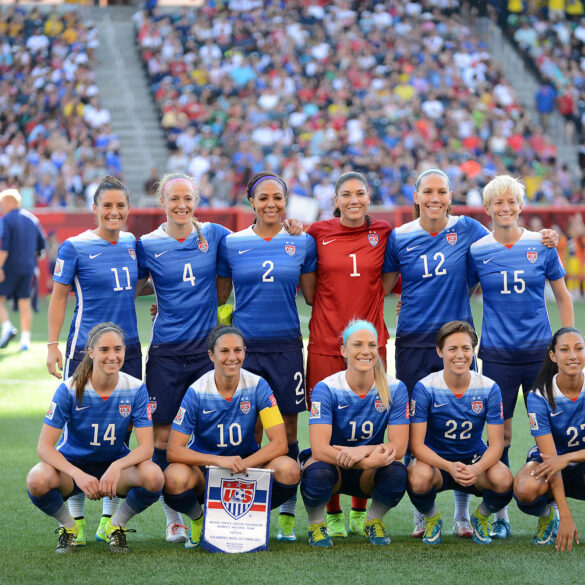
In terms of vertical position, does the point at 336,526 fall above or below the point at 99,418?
below

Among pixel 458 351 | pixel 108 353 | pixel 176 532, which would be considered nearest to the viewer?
pixel 108 353

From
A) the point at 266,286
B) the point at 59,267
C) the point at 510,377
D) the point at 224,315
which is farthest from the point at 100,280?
the point at 510,377

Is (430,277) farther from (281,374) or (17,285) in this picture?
(17,285)

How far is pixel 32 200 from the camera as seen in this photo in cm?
1891

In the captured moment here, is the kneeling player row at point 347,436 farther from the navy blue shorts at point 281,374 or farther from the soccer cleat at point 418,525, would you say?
the navy blue shorts at point 281,374

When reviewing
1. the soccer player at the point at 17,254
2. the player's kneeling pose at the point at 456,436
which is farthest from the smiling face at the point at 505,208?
the soccer player at the point at 17,254

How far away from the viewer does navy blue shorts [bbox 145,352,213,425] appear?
218 inches

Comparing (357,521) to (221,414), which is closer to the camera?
(221,414)

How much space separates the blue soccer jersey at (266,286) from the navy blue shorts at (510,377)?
1101mm

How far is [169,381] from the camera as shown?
556cm

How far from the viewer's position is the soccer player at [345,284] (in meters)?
5.60

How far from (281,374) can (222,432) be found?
0.52 meters

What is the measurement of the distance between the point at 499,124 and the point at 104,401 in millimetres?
18282

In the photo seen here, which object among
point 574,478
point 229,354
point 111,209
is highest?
point 111,209
